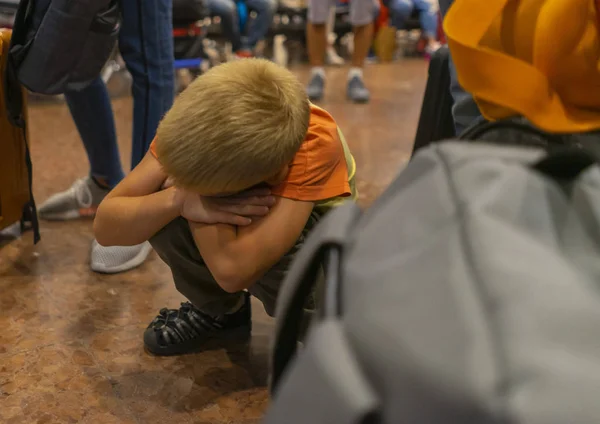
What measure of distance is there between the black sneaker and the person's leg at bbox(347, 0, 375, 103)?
6.59 feet

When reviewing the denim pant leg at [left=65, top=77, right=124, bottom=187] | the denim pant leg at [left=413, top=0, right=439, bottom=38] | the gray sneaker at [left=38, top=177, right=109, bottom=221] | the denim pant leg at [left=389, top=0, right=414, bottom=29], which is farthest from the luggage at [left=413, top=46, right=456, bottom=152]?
the denim pant leg at [left=413, top=0, right=439, bottom=38]

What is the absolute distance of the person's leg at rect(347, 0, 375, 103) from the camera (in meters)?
2.91

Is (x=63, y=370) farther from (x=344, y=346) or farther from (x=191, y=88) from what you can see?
(x=344, y=346)

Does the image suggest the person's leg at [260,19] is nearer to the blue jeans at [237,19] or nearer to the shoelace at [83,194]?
the blue jeans at [237,19]

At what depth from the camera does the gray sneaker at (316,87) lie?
3.03m

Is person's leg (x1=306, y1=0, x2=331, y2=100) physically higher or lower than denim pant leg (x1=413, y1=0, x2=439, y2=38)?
higher

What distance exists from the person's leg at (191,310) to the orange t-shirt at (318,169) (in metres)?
0.15

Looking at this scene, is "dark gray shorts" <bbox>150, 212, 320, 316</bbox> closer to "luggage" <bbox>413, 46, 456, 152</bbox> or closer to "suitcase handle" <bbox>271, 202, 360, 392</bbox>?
"luggage" <bbox>413, 46, 456, 152</bbox>

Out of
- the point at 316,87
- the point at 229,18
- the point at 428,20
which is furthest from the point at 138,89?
the point at 428,20

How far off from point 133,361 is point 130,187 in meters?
0.32

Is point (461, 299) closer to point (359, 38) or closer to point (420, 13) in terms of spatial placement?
point (359, 38)

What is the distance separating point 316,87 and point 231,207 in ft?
7.36

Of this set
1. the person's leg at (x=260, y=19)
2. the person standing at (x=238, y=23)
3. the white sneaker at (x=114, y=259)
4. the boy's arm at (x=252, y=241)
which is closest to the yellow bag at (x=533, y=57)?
the boy's arm at (x=252, y=241)

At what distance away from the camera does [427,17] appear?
15.2ft
